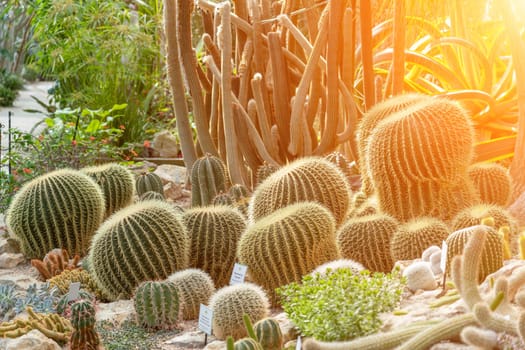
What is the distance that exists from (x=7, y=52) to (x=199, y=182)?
20119mm

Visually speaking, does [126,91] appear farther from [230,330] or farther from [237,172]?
[230,330]

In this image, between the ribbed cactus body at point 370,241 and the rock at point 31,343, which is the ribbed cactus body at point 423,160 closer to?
the ribbed cactus body at point 370,241

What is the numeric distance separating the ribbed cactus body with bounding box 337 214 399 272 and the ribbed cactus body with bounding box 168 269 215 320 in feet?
2.09

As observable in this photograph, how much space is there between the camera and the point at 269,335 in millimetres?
2666

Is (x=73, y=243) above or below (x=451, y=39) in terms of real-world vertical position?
below

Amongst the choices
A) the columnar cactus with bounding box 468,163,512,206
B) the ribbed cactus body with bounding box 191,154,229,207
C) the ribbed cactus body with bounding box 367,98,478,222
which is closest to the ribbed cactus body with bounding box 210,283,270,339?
the ribbed cactus body with bounding box 367,98,478,222

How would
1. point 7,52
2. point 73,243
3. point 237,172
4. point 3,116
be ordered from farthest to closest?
point 7,52
point 3,116
point 237,172
point 73,243

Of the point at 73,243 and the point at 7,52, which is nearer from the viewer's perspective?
the point at 73,243

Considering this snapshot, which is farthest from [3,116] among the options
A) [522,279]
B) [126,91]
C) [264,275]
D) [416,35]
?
[522,279]

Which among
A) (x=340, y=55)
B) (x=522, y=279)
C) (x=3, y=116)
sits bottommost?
(x=3, y=116)

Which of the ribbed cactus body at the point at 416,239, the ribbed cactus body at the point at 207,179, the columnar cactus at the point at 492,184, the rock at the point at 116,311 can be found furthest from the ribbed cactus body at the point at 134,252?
the columnar cactus at the point at 492,184

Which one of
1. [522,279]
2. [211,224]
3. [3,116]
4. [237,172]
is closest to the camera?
[522,279]

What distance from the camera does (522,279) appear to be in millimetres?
2201

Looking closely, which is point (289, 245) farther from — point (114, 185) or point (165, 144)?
point (165, 144)
